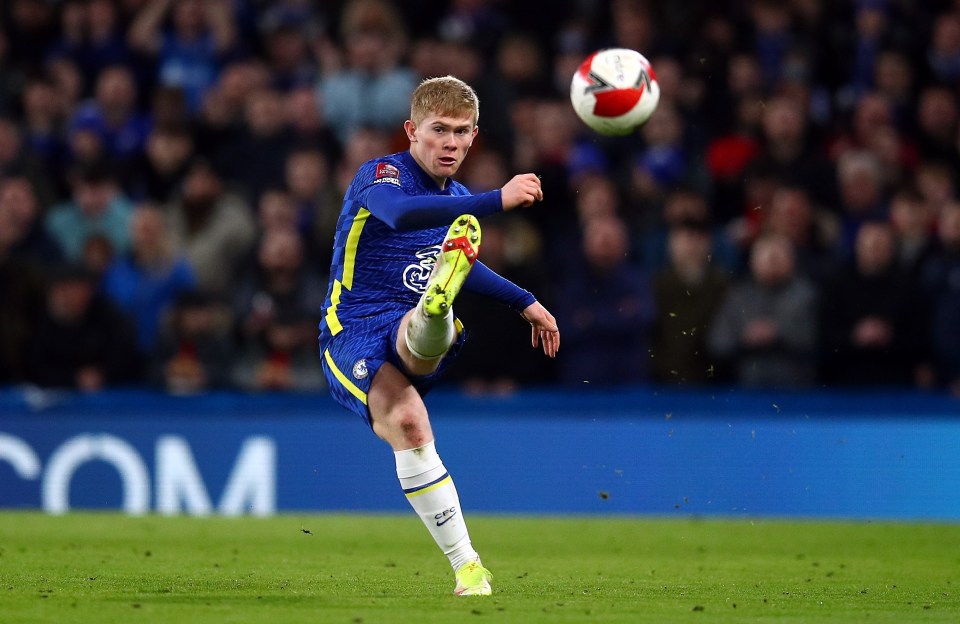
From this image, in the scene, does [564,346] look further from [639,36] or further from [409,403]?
[409,403]

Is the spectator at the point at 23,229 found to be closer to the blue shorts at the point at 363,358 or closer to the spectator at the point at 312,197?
the spectator at the point at 312,197

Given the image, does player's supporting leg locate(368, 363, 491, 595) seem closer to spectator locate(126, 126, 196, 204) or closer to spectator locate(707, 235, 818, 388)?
spectator locate(707, 235, 818, 388)

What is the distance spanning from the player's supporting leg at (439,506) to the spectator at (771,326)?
591 cm

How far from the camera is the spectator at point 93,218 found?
47.3ft

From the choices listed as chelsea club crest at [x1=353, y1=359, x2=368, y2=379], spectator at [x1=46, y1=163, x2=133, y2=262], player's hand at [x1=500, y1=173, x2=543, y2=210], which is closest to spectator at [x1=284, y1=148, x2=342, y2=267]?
spectator at [x1=46, y1=163, x2=133, y2=262]

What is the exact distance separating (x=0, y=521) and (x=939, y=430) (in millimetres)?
7001

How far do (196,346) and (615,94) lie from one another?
20.2 feet

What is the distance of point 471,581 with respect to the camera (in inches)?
283

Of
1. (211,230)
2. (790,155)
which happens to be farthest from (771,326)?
(211,230)

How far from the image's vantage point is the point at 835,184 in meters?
13.8

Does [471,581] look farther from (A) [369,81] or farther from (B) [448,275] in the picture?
(A) [369,81]

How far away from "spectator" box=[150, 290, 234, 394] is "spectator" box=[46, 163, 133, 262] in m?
1.24

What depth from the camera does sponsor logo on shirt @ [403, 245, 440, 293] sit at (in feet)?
25.4

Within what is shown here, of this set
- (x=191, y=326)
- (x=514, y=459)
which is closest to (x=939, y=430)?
(x=514, y=459)
